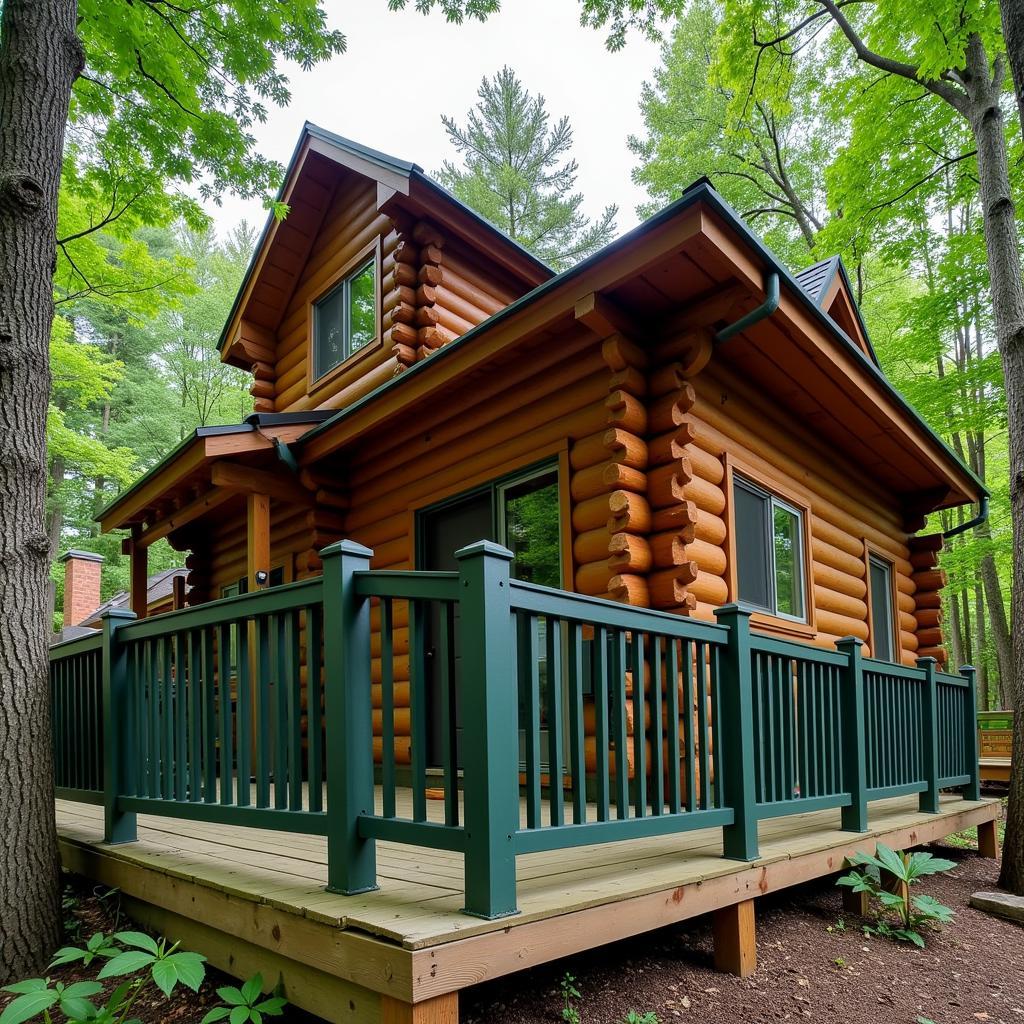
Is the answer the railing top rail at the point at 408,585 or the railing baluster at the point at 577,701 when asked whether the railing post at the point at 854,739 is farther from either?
the railing top rail at the point at 408,585

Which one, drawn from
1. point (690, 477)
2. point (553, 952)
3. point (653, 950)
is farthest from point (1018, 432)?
point (553, 952)

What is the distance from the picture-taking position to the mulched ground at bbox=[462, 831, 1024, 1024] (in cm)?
277

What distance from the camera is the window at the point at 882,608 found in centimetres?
832

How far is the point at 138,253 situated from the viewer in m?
9.70

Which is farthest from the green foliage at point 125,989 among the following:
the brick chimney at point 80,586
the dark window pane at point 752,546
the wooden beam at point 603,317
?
the brick chimney at point 80,586

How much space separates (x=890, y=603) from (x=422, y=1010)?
8118mm

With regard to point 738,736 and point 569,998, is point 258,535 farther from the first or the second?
point 569,998

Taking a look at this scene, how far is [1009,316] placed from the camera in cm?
581

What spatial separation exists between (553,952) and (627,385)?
3.23m

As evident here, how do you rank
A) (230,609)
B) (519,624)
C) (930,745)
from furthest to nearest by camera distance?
(930,745) < (519,624) < (230,609)

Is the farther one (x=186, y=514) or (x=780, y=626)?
(x=186, y=514)

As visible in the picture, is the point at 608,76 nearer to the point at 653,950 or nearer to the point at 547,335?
the point at 547,335

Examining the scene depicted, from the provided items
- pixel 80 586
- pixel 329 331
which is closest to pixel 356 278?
pixel 329 331

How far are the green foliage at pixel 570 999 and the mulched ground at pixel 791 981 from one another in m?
0.02
